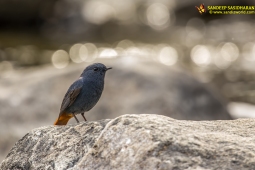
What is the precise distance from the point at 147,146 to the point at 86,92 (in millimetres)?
2506

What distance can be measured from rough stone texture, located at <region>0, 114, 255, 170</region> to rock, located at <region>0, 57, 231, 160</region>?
446 centimetres

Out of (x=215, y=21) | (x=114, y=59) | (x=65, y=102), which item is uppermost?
(x=215, y=21)

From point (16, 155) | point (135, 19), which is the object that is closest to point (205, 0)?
point (135, 19)

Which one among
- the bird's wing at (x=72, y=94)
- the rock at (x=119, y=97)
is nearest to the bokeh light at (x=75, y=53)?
the rock at (x=119, y=97)

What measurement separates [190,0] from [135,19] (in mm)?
2657

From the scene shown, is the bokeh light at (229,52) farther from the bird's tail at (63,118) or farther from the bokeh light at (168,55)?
the bird's tail at (63,118)

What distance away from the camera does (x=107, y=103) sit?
9.20 metres

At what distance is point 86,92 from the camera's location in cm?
607

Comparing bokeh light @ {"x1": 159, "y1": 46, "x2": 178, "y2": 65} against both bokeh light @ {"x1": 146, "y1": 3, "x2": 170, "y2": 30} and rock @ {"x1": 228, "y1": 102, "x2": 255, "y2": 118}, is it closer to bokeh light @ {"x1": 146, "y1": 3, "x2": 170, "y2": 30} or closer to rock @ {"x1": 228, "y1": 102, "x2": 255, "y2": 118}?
bokeh light @ {"x1": 146, "y1": 3, "x2": 170, "y2": 30}

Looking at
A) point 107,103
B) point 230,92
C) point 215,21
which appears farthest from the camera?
point 215,21

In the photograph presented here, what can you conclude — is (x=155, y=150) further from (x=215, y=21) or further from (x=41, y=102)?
(x=215, y=21)

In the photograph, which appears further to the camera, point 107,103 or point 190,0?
point 190,0

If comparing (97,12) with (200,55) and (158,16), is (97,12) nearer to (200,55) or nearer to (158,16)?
(158,16)

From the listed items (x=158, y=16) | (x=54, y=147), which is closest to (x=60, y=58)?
(x=158, y=16)
